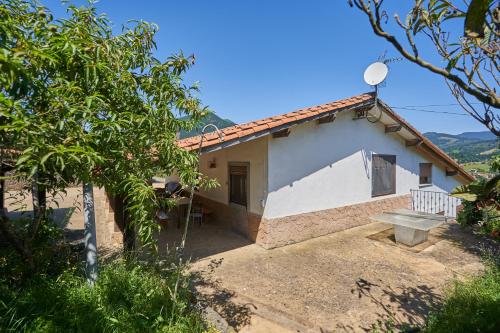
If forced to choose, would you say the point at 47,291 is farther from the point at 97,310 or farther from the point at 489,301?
the point at 489,301

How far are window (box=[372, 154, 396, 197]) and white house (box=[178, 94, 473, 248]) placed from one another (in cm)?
4

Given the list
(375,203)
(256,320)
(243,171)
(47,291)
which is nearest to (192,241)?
(243,171)

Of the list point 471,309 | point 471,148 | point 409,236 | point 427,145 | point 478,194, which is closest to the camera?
point 478,194

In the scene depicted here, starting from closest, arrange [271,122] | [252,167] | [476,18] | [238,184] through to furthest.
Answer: [476,18], [271,122], [252,167], [238,184]

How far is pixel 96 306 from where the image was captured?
3324 mm

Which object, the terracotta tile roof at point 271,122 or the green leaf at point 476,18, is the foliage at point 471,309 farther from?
the terracotta tile roof at point 271,122

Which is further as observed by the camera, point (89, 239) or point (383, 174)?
point (383, 174)

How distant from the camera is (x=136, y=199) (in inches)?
104

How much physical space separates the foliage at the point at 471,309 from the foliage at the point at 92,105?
157 inches

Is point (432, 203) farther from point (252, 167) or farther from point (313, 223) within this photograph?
point (252, 167)

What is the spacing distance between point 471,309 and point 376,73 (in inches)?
289

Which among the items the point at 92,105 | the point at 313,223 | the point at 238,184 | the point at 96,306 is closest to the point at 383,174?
the point at 313,223

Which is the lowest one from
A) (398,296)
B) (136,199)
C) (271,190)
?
(398,296)

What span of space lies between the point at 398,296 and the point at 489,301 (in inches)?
53.2
